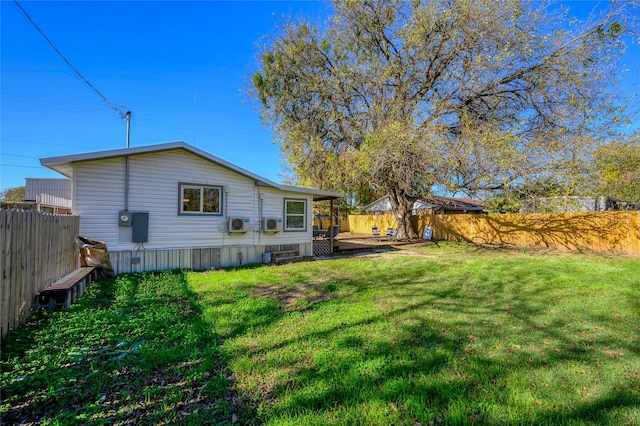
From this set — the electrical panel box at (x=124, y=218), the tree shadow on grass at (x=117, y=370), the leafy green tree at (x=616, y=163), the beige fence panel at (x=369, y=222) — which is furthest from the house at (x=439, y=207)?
the tree shadow on grass at (x=117, y=370)

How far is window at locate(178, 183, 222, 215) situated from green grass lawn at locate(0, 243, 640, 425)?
3.17 metres

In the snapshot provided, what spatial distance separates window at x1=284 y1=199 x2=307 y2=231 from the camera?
10.2m

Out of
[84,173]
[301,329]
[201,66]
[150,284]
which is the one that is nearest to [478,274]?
[301,329]

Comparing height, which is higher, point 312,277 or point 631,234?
point 631,234

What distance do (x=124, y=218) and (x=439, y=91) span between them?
43.5ft

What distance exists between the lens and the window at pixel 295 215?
33.5ft

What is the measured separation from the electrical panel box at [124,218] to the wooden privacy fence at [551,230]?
15335mm

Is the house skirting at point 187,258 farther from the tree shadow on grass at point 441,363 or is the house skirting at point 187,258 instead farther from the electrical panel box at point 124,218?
the tree shadow on grass at point 441,363

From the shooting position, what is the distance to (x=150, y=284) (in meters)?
6.30

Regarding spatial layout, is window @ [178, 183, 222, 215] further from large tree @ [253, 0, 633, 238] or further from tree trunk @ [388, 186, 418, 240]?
tree trunk @ [388, 186, 418, 240]

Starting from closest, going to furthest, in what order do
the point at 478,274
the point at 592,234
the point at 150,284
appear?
the point at 150,284, the point at 478,274, the point at 592,234

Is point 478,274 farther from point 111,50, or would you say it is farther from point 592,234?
point 111,50

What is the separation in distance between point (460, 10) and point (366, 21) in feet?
13.3

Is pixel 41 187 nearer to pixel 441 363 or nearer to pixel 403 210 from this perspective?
pixel 403 210
